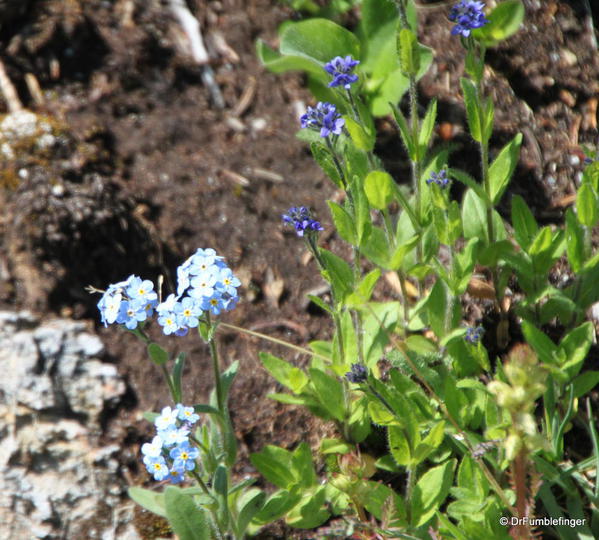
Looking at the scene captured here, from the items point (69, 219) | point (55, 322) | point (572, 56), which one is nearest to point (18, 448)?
point (55, 322)

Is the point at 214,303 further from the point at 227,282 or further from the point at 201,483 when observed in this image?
the point at 201,483

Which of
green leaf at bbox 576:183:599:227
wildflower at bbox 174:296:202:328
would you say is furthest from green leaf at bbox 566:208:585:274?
wildflower at bbox 174:296:202:328

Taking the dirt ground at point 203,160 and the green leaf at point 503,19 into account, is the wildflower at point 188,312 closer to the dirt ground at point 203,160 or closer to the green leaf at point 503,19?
the dirt ground at point 203,160

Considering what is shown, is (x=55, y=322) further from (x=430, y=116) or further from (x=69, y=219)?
(x=430, y=116)

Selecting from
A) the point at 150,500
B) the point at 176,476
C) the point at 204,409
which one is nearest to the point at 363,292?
the point at 204,409

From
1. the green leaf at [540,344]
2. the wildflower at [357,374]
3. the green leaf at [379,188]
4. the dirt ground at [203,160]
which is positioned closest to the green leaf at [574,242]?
the green leaf at [540,344]

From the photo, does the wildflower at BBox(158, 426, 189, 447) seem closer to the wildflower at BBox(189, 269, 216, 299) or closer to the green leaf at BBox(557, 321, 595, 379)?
the wildflower at BBox(189, 269, 216, 299)
